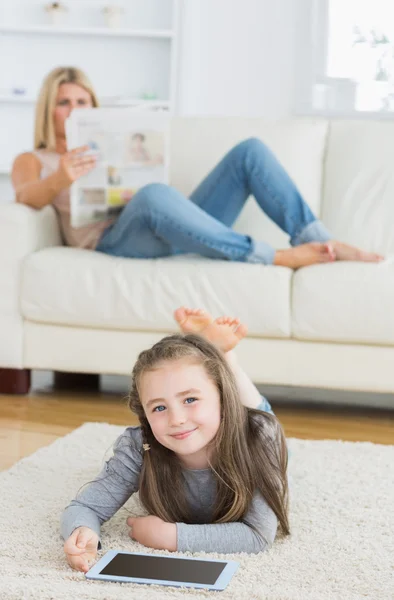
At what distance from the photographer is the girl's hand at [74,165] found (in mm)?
2678

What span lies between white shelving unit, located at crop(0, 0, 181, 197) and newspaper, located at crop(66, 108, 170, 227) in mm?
2042

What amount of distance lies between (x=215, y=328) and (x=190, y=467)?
0.28 meters

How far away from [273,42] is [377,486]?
3.39m

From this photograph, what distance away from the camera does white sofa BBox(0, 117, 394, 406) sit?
7.83ft

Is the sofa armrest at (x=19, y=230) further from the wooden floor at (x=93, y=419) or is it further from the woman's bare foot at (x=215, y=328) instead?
the woman's bare foot at (x=215, y=328)

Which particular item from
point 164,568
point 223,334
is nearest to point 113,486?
point 164,568

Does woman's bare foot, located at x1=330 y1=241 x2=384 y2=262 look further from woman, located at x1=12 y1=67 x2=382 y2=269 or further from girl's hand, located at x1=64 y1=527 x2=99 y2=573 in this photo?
girl's hand, located at x1=64 y1=527 x2=99 y2=573

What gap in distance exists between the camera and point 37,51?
485 centimetres

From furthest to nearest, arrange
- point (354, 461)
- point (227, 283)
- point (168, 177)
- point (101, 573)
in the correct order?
point (168, 177) < point (227, 283) < point (354, 461) < point (101, 573)

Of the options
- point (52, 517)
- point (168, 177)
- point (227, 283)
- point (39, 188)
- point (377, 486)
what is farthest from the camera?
point (168, 177)

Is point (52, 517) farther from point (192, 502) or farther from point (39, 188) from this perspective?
point (39, 188)

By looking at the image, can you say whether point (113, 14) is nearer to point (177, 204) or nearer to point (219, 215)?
point (219, 215)

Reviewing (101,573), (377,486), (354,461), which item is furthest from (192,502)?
(354,461)

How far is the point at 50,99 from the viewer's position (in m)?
2.86
